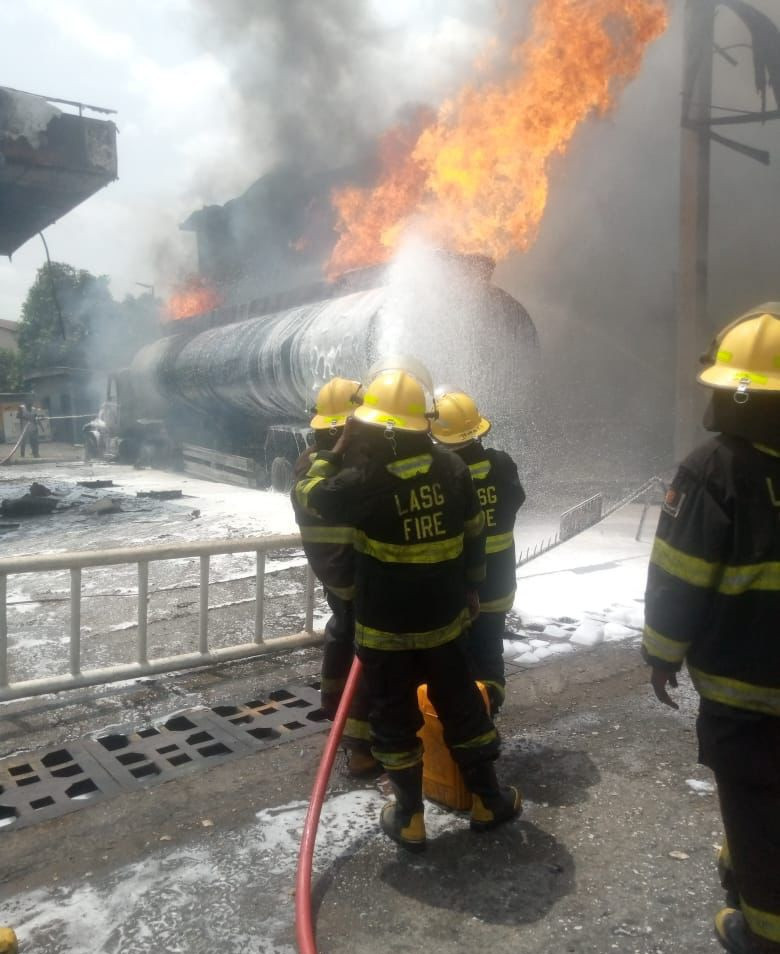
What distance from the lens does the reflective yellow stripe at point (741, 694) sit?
83.7 inches

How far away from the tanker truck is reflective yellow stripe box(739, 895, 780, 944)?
2.89 m

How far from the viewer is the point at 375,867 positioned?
2.85 metres

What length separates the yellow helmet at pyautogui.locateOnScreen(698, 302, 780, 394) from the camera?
2191 mm

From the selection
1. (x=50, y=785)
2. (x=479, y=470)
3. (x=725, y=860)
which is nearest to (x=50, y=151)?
(x=479, y=470)

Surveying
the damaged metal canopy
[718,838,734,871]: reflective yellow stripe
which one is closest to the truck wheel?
the damaged metal canopy

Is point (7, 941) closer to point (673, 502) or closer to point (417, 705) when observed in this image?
point (417, 705)

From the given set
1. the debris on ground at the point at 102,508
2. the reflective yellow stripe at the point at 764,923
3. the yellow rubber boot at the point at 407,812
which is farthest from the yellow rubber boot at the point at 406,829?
the debris on ground at the point at 102,508

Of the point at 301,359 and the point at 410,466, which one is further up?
the point at 301,359

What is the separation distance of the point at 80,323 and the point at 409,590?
142 ft

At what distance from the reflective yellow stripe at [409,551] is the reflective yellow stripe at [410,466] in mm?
268

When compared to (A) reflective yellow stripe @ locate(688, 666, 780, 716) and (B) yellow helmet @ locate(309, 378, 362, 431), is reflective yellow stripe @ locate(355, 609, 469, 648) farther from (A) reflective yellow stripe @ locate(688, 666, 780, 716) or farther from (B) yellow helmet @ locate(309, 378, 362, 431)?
(B) yellow helmet @ locate(309, 378, 362, 431)

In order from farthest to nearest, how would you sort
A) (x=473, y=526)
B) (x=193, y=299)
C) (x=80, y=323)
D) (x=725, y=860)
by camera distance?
(x=80, y=323)
(x=193, y=299)
(x=473, y=526)
(x=725, y=860)

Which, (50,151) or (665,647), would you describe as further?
(50,151)

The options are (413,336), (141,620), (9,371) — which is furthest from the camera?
(9,371)
